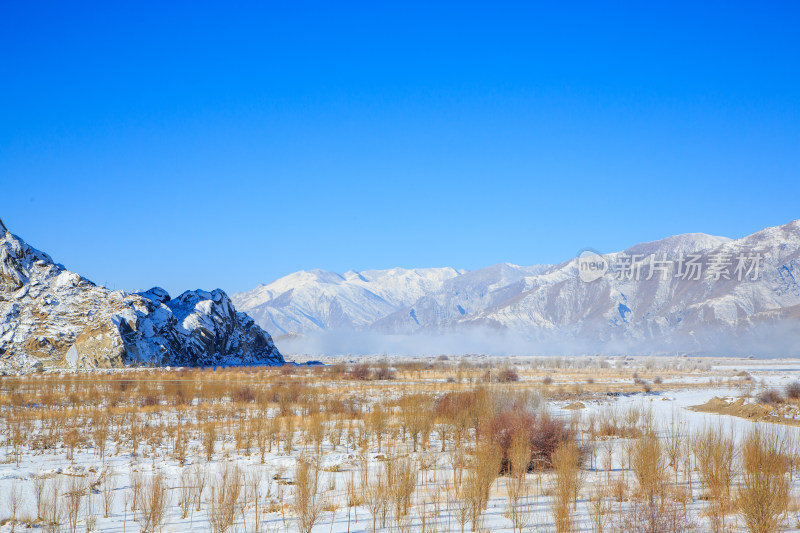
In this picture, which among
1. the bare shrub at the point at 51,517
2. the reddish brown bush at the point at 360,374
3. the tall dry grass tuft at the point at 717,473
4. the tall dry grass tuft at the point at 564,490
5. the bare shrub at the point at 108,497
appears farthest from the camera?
the reddish brown bush at the point at 360,374

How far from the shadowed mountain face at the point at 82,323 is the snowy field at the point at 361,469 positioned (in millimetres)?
21293

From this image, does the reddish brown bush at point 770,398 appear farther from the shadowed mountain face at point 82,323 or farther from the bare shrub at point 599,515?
the shadowed mountain face at point 82,323

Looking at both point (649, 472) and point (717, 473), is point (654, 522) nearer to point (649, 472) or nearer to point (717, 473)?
point (649, 472)

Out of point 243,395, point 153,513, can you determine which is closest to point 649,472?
point 153,513

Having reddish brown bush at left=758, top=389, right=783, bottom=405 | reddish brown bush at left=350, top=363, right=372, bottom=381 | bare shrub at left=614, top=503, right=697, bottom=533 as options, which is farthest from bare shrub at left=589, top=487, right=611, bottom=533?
reddish brown bush at left=350, top=363, right=372, bottom=381

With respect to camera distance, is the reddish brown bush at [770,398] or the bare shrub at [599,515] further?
the reddish brown bush at [770,398]

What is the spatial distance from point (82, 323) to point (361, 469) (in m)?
47.7

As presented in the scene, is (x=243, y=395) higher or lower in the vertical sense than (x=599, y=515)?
lower

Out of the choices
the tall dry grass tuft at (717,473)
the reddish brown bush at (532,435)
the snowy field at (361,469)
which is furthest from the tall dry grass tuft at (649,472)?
the reddish brown bush at (532,435)

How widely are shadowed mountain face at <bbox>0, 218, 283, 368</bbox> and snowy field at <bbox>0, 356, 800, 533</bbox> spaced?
69.9ft

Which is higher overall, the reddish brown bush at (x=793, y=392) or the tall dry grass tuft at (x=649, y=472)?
the tall dry grass tuft at (x=649, y=472)

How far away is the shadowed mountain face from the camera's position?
51.9 metres

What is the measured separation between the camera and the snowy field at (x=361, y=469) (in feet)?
38.9

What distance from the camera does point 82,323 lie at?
180 feet
